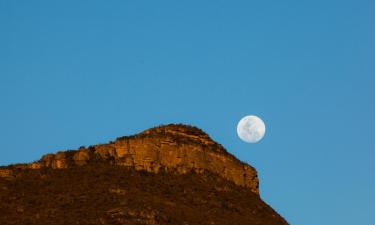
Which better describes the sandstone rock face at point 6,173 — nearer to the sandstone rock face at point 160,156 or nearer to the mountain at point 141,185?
the mountain at point 141,185

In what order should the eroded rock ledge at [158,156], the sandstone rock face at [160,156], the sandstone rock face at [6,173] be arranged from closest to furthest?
the sandstone rock face at [6,173] → the eroded rock ledge at [158,156] → the sandstone rock face at [160,156]

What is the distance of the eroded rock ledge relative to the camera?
423ft

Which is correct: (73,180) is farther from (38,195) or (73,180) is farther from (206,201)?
(206,201)

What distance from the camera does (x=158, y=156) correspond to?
131 m

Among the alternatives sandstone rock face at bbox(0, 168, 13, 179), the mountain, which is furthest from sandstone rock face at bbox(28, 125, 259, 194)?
sandstone rock face at bbox(0, 168, 13, 179)

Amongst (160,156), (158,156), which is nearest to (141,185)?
(158,156)

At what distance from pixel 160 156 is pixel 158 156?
0.96 feet

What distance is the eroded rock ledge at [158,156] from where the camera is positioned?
423ft

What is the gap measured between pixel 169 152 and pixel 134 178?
30.2 feet

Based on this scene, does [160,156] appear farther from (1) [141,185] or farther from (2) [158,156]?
(1) [141,185]

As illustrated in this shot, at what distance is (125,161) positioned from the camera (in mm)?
129000

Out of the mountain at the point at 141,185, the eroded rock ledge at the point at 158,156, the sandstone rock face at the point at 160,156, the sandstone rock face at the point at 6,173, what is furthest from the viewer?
the sandstone rock face at the point at 160,156

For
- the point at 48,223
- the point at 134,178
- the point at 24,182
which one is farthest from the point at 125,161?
the point at 48,223

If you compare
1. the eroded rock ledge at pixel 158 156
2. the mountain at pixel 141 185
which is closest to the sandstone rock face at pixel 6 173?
the eroded rock ledge at pixel 158 156
